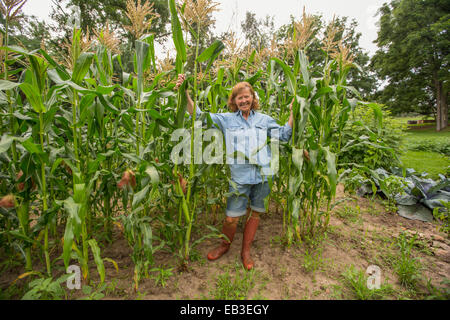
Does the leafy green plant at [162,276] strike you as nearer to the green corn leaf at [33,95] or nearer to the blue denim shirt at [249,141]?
the blue denim shirt at [249,141]

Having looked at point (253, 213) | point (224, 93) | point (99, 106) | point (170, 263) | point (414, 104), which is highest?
point (414, 104)

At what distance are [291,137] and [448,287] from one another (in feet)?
6.10

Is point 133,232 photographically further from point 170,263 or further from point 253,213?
point 253,213

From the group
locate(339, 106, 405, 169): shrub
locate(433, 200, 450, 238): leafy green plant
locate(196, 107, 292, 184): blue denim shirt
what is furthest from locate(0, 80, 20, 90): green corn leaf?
locate(339, 106, 405, 169): shrub

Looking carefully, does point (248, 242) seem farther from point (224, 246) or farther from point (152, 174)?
point (152, 174)

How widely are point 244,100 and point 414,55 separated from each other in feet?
78.6

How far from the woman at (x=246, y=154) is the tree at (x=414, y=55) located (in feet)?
72.8

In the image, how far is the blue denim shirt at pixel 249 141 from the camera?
Result: 6.64 ft

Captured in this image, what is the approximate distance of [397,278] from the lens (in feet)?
6.17

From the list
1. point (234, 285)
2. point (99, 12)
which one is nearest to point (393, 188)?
point (234, 285)

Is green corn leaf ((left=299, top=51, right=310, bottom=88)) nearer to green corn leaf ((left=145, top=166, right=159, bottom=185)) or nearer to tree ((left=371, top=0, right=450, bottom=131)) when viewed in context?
green corn leaf ((left=145, top=166, right=159, bottom=185))

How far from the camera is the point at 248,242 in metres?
2.16

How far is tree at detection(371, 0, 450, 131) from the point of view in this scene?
661 inches
